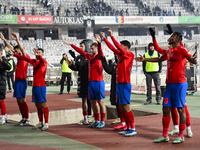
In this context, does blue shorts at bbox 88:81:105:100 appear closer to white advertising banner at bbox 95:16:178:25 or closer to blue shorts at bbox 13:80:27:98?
blue shorts at bbox 13:80:27:98

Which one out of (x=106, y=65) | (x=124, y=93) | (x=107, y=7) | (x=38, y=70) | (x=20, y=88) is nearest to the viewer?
(x=124, y=93)

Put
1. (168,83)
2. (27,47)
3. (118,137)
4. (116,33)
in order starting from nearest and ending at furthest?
(168,83) < (118,137) < (27,47) < (116,33)

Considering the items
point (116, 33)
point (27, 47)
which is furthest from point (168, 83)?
point (116, 33)

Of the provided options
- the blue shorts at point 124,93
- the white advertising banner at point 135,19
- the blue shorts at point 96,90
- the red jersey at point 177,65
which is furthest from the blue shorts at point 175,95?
the white advertising banner at point 135,19

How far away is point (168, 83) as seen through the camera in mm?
5770

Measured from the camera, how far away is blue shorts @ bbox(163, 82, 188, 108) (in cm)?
561

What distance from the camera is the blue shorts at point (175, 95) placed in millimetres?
5605

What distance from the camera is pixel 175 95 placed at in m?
5.62

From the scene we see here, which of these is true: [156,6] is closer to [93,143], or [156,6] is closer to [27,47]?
[27,47]

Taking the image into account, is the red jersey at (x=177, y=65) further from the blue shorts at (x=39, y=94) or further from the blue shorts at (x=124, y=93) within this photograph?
the blue shorts at (x=39, y=94)

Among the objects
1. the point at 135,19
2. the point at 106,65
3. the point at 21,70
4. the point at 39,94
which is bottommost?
the point at 39,94

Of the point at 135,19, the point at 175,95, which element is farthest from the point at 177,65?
the point at 135,19

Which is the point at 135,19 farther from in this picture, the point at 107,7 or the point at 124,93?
the point at 124,93

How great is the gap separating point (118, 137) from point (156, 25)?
2149 inches
